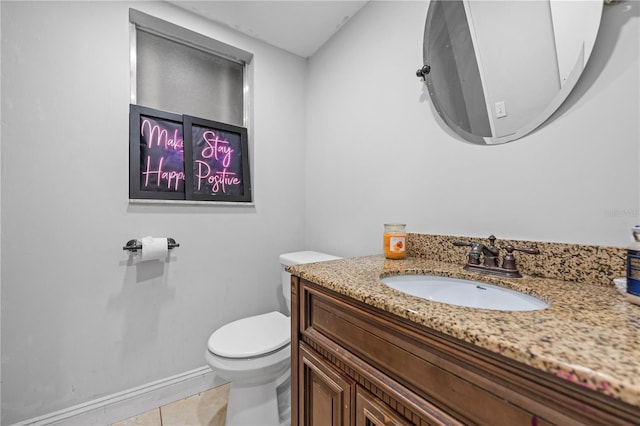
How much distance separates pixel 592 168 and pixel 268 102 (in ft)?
5.47

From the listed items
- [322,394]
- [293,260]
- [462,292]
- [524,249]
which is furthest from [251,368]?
[524,249]

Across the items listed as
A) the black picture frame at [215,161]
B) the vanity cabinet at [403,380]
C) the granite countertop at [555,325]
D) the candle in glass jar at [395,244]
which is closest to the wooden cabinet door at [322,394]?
the vanity cabinet at [403,380]

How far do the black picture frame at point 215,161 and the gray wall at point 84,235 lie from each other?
131mm

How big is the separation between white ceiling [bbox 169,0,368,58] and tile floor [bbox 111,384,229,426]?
224cm

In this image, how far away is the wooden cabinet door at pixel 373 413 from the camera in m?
0.56

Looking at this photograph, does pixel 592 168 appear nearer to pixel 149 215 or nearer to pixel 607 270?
pixel 607 270

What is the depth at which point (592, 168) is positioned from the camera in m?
0.73

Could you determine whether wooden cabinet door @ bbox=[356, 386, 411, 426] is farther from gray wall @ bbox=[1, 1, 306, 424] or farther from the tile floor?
gray wall @ bbox=[1, 1, 306, 424]

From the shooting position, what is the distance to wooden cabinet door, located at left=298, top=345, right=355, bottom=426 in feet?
2.21

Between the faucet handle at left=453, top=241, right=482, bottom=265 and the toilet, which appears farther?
the toilet

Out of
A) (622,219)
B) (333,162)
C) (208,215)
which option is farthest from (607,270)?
(208,215)

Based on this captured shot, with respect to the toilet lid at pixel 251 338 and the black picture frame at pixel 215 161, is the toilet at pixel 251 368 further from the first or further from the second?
the black picture frame at pixel 215 161

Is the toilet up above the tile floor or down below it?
above

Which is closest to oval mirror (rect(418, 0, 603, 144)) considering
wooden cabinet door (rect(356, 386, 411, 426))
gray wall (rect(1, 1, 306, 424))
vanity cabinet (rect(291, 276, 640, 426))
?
vanity cabinet (rect(291, 276, 640, 426))
